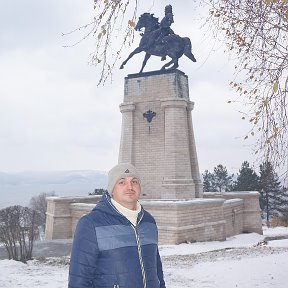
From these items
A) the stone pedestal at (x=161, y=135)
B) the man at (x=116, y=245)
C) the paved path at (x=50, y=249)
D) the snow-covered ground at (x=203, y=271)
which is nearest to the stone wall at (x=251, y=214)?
the stone pedestal at (x=161, y=135)

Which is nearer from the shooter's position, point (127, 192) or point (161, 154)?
point (127, 192)

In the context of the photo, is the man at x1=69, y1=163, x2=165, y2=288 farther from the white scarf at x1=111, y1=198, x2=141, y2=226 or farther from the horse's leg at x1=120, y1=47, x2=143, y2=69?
the horse's leg at x1=120, y1=47, x2=143, y2=69

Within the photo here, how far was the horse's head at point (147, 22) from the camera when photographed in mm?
18672

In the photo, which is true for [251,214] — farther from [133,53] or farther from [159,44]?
[133,53]

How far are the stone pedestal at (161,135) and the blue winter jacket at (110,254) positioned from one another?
14.0 metres

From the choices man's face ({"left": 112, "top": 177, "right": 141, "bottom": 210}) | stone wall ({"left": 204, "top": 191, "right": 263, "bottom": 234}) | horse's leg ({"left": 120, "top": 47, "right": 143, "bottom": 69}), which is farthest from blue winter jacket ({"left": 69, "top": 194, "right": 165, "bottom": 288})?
stone wall ({"left": 204, "top": 191, "right": 263, "bottom": 234})

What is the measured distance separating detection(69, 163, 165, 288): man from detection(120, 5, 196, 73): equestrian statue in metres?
16.1

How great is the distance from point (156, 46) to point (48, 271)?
43.2 ft

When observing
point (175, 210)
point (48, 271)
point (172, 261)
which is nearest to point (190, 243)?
point (175, 210)

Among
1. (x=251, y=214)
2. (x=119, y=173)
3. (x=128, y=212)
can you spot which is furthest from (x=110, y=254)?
(x=251, y=214)

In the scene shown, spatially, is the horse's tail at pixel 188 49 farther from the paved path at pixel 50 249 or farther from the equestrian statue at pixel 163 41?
the paved path at pixel 50 249

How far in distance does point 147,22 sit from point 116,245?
17.6 m

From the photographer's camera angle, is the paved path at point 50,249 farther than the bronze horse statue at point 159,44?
No

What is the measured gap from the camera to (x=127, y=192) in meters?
2.90
